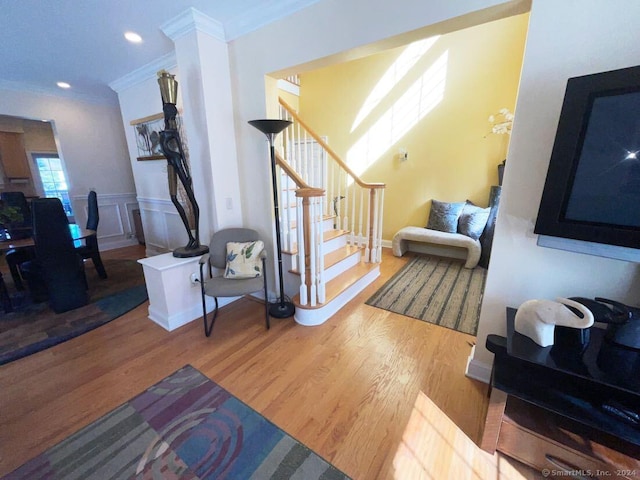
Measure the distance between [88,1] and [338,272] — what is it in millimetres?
2986

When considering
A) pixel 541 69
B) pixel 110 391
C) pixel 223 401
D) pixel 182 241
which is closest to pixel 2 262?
pixel 182 241

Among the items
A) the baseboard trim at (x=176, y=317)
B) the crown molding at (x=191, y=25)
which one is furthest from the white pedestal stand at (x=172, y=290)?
the crown molding at (x=191, y=25)

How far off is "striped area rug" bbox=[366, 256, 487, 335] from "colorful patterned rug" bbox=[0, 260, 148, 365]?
8.35ft

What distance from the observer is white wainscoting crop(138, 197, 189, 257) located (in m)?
3.54

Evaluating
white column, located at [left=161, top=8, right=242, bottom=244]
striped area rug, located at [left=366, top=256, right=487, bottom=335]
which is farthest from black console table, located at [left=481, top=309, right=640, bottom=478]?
white column, located at [left=161, top=8, right=242, bottom=244]

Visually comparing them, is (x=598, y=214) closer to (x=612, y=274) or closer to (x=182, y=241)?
(x=612, y=274)

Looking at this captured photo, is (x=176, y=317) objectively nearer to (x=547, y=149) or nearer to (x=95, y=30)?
(x=95, y=30)

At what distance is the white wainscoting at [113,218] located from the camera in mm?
4129

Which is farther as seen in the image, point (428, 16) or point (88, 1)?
point (88, 1)

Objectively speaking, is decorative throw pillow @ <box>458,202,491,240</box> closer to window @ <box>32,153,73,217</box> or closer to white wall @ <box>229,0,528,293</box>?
white wall @ <box>229,0,528,293</box>

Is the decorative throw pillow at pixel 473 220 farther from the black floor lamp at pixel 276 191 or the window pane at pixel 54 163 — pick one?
the window pane at pixel 54 163

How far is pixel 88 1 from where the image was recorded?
181 centimetres

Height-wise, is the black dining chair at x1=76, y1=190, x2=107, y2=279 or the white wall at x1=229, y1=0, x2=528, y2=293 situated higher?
the white wall at x1=229, y1=0, x2=528, y2=293

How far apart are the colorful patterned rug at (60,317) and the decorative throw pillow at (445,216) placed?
3.88 m
